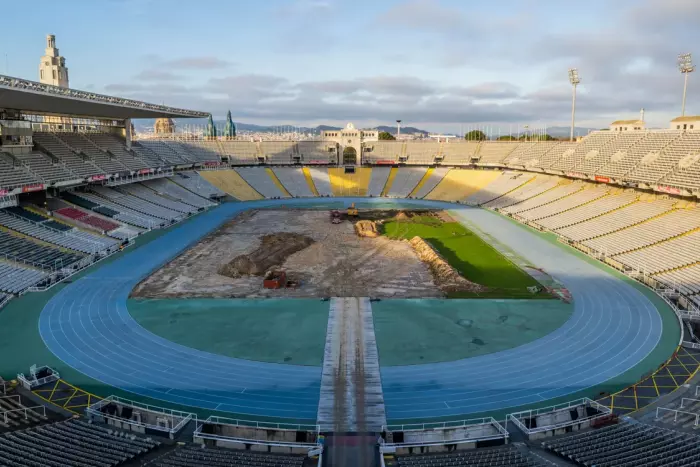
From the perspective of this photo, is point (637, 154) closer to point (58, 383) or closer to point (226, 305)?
point (226, 305)

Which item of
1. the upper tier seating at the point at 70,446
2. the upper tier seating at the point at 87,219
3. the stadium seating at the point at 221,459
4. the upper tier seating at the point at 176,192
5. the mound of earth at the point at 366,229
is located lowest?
the stadium seating at the point at 221,459

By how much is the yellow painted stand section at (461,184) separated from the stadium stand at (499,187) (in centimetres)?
121

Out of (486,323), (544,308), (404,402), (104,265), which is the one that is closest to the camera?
(404,402)

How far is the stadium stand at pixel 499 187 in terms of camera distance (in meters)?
68.2

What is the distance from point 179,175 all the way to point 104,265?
37.3 m

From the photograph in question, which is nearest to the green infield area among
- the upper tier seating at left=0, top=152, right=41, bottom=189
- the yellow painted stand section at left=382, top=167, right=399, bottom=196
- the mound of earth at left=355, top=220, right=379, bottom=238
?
the mound of earth at left=355, top=220, right=379, bottom=238

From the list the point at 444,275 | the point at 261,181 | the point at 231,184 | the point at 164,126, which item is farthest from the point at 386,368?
the point at 164,126

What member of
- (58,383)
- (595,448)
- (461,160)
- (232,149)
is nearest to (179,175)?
(232,149)

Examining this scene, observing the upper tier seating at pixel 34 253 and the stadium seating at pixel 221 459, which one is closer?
the stadium seating at pixel 221 459

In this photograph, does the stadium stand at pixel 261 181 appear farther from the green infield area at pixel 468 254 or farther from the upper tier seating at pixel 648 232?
the upper tier seating at pixel 648 232

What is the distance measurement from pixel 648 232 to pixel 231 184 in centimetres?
5530

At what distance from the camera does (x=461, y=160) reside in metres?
84.5

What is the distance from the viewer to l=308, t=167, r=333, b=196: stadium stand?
255 feet

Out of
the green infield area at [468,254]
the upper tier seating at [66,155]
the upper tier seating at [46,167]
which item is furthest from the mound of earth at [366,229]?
the upper tier seating at [66,155]
